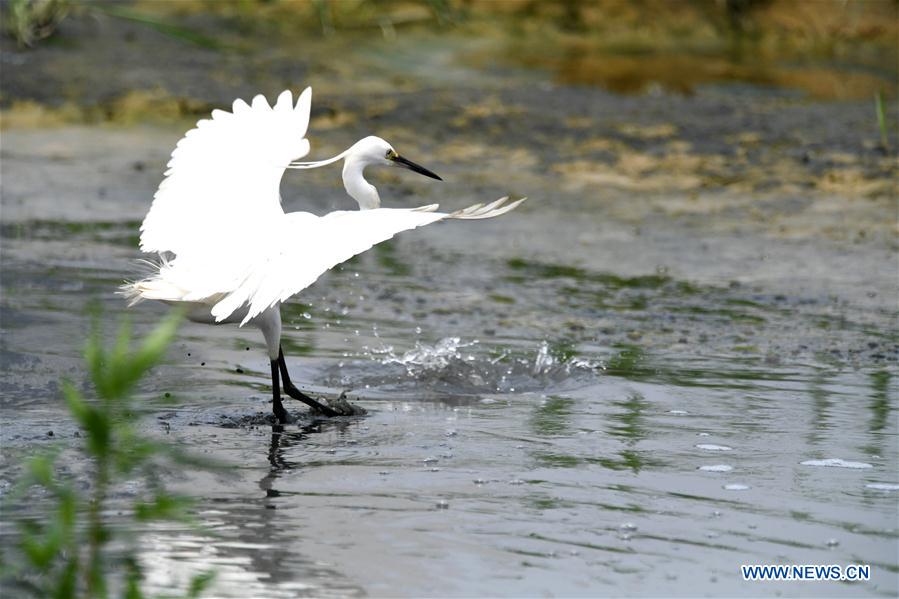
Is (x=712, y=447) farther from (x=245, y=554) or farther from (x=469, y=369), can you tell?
(x=245, y=554)

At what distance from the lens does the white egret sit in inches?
233

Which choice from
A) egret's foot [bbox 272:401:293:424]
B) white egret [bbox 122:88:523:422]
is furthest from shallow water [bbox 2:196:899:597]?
white egret [bbox 122:88:523:422]

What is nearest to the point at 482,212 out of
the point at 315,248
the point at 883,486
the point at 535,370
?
the point at 315,248

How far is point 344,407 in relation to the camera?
6762 mm

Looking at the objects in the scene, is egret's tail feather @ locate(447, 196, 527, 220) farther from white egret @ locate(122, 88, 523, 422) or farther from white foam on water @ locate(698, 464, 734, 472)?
white foam on water @ locate(698, 464, 734, 472)

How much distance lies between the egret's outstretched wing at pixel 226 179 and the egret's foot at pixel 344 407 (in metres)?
0.82

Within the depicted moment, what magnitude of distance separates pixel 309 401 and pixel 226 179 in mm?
1047

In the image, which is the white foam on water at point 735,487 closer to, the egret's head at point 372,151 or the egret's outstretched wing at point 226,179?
the egret's outstretched wing at point 226,179

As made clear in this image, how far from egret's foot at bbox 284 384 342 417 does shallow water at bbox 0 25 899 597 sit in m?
0.14

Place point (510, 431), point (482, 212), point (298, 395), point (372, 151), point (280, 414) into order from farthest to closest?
point (372, 151), point (298, 395), point (280, 414), point (510, 431), point (482, 212)

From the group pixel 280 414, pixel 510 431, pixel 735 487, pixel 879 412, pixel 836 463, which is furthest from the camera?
pixel 879 412

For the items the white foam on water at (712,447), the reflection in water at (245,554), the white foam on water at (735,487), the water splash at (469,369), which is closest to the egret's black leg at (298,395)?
the water splash at (469,369)

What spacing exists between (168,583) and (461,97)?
10.9 m

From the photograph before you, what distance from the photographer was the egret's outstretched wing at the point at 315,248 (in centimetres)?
585
